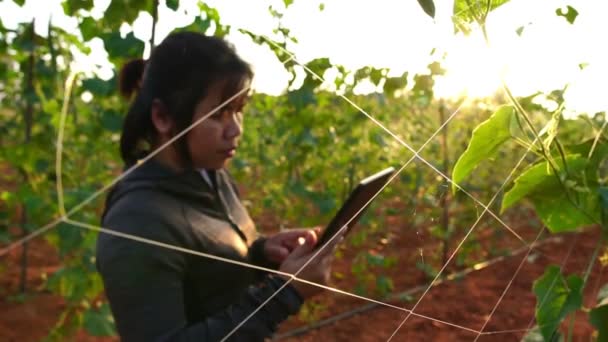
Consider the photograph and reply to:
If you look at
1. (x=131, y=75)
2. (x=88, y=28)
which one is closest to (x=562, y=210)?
(x=131, y=75)

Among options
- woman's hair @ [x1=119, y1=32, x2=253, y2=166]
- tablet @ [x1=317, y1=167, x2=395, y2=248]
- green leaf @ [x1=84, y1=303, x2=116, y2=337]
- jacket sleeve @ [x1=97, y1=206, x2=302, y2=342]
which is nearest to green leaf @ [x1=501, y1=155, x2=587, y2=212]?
tablet @ [x1=317, y1=167, x2=395, y2=248]

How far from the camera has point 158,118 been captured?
1155 millimetres

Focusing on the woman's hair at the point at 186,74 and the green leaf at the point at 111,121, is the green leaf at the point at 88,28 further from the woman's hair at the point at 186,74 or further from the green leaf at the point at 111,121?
the woman's hair at the point at 186,74

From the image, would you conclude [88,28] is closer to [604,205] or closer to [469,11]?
[469,11]

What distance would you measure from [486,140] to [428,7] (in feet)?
0.63

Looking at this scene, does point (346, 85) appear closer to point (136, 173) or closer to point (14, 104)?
point (136, 173)

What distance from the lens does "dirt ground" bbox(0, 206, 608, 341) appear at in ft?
8.91

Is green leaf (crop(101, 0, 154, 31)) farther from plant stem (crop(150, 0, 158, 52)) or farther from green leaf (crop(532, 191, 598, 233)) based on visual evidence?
green leaf (crop(532, 191, 598, 233))

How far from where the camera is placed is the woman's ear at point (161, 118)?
1144 millimetres

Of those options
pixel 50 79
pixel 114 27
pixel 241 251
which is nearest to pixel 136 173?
pixel 241 251

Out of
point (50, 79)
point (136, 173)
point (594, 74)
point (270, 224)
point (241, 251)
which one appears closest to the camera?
point (594, 74)

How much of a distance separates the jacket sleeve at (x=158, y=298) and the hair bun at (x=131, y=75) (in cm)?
43

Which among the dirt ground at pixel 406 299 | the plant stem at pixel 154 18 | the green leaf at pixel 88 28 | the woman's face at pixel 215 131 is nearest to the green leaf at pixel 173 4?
the plant stem at pixel 154 18

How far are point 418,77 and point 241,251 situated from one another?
1019mm
